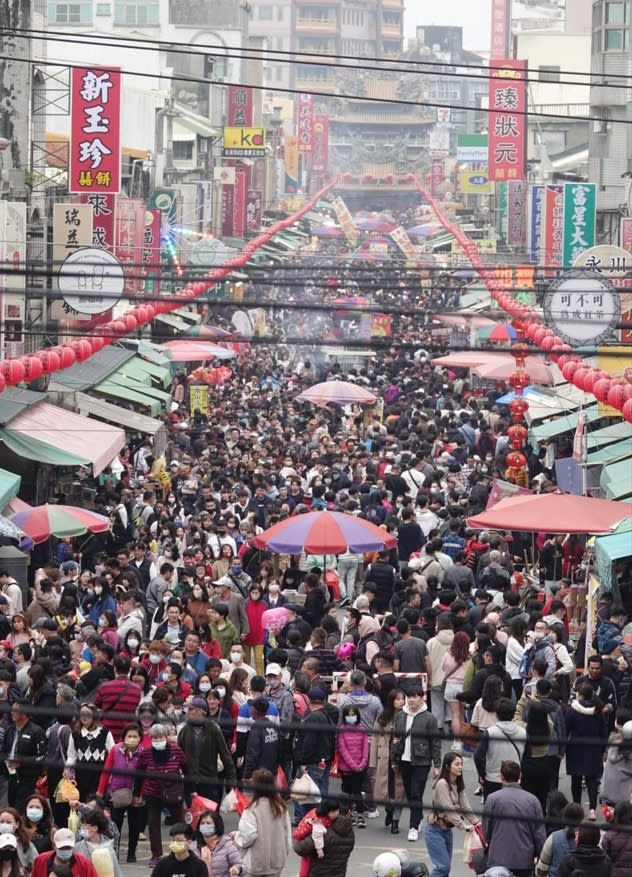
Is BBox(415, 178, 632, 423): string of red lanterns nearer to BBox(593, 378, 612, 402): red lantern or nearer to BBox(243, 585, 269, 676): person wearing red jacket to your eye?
BBox(593, 378, 612, 402): red lantern

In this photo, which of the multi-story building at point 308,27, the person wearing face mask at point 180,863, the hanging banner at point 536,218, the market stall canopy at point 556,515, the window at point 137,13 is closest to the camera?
the person wearing face mask at point 180,863

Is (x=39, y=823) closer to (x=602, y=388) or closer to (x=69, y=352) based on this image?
(x=602, y=388)

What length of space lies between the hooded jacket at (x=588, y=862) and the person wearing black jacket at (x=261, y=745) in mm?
2814

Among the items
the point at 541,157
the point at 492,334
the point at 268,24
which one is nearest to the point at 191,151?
the point at 541,157

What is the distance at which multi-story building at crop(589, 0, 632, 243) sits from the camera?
50.2m

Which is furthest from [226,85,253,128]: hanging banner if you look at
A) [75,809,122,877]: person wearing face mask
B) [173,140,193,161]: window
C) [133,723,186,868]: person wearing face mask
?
[75,809,122,877]: person wearing face mask

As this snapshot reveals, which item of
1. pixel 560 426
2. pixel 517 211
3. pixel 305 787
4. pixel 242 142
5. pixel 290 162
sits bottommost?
pixel 305 787

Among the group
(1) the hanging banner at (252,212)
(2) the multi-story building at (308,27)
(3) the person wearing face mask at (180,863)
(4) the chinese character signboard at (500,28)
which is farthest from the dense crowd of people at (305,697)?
(2) the multi-story building at (308,27)

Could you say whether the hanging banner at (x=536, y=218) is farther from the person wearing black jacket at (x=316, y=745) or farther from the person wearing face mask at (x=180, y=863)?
the person wearing face mask at (x=180, y=863)

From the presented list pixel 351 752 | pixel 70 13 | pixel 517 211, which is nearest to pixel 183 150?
pixel 517 211

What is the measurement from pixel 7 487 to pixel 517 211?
3979 cm

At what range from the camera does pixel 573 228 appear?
39.5 m

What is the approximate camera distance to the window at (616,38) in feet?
169

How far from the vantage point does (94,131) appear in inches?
1203
